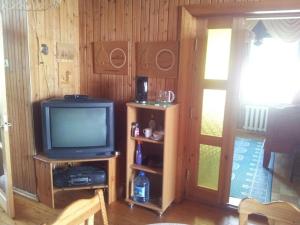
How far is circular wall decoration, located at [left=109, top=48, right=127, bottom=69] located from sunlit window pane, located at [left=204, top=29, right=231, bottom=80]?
0.89 meters

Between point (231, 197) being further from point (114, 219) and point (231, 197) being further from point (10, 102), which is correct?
point (10, 102)

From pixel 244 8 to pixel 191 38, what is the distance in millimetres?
561

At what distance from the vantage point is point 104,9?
113 inches

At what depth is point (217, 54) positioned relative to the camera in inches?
102

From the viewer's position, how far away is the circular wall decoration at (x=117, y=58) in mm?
2842

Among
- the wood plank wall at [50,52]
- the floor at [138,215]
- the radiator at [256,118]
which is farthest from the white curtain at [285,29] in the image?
the wood plank wall at [50,52]

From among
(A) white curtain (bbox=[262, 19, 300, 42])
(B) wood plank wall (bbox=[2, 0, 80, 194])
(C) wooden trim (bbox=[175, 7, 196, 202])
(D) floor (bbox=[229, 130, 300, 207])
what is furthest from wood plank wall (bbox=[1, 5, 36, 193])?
(A) white curtain (bbox=[262, 19, 300, 42])

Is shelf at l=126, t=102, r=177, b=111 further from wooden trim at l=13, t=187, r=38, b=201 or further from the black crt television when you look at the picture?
wooden trim at l=13, t=187, r=38, b=201

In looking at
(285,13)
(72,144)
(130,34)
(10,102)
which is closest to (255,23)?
(285,13)

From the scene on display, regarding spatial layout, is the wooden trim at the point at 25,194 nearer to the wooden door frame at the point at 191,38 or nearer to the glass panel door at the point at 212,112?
the wooden door frame at the point at 191,38

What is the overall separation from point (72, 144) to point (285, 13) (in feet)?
7.64

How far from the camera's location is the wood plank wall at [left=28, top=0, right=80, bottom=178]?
2.63 meters

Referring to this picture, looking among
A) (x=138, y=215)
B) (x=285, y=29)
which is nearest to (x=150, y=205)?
(x=138, y=215)

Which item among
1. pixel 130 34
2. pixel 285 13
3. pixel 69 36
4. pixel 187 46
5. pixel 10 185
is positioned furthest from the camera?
pixel 69 36
